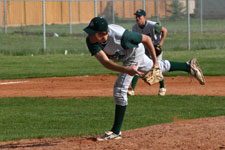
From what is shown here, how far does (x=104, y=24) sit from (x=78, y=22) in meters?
32.3

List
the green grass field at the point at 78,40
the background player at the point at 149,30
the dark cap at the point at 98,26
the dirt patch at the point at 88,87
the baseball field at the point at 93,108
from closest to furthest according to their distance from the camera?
1. the dark cap at the point at 98,26
2. the baseball field at the point at 93,108
3. the background player at the point at 149,30
4. the dirt patch at the point at 88,87
5. the green grass field at the point at 78,40

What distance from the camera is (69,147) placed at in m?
7.14

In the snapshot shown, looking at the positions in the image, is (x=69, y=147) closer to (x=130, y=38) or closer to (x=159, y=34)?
(x=130, y=38)

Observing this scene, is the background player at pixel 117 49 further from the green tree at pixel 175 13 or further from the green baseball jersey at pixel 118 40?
the green tree at pixel 175 13

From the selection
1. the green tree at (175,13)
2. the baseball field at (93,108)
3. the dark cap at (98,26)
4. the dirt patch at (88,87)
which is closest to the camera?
the dark cap at (98,26)

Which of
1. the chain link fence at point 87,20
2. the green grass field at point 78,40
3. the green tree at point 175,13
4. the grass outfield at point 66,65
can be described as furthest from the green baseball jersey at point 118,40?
the green tree at point 175,13

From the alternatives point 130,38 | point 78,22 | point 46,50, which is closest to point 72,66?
point 46,50

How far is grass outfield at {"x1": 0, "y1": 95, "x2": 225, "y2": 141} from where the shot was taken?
8.84 meters

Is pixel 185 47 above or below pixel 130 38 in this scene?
below

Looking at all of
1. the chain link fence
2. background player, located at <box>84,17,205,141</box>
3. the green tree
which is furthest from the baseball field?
the green tree

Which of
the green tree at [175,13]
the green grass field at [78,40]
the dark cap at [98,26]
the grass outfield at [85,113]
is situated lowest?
the green grass field at [78,40]

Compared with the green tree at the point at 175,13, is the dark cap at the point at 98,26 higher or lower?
higher

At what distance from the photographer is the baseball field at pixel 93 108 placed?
24.4 feet

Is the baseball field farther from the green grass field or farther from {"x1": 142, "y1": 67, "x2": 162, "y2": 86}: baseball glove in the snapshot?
the green grass field
